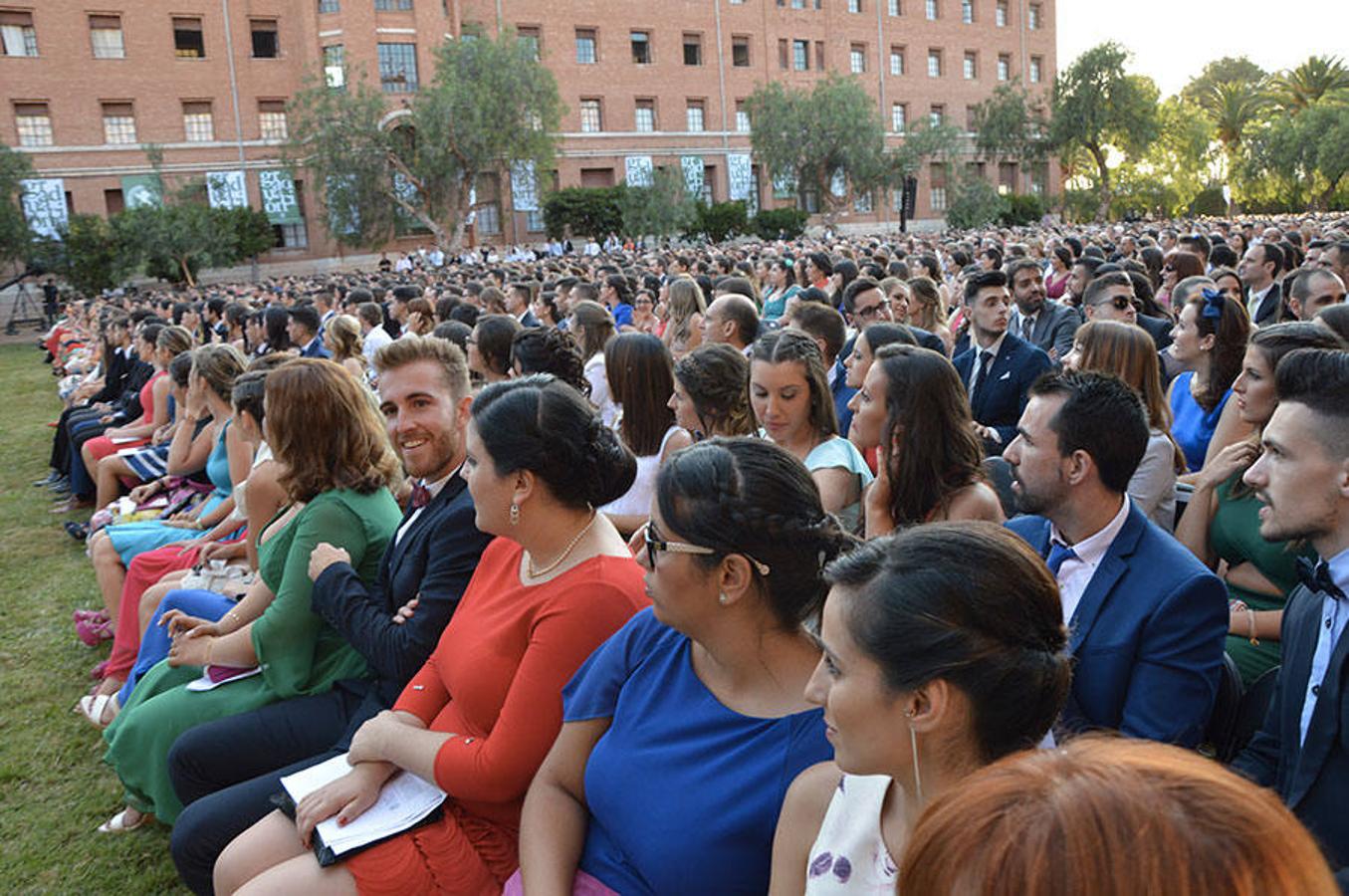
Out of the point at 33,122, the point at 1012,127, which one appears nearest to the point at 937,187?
the point at 1012,127

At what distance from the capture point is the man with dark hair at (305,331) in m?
10.1

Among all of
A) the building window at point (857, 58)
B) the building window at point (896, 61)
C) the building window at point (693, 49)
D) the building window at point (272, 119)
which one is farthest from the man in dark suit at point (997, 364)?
the building window at point (896, 61)

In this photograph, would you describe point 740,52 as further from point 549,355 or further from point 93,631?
point 93,631

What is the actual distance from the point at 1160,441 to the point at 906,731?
9.21 ft

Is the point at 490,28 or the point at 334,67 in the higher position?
the point at 490,28

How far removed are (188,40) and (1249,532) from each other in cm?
4521

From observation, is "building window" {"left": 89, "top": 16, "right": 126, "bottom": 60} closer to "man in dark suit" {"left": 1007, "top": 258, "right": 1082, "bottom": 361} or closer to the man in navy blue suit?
"man in dark suit" {"left": 1007, "top": 258, "right": 1082, "bottom": 361}

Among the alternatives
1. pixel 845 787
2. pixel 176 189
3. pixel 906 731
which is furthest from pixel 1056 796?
pixel 176 189

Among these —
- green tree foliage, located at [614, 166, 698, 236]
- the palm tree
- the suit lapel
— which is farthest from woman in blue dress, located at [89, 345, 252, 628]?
the palm tree

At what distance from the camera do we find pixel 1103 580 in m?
2.56

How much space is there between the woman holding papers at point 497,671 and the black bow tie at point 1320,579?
1.57m

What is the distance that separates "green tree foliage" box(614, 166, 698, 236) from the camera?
41.5 m

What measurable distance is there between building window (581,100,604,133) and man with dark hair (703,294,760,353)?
41.5 metres

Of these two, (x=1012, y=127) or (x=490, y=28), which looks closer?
(x=490, y=28)
